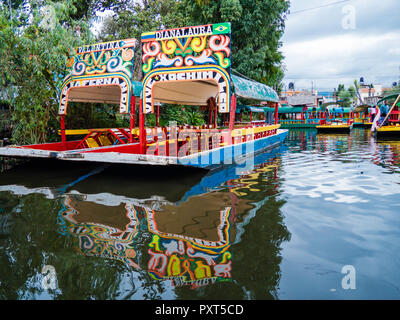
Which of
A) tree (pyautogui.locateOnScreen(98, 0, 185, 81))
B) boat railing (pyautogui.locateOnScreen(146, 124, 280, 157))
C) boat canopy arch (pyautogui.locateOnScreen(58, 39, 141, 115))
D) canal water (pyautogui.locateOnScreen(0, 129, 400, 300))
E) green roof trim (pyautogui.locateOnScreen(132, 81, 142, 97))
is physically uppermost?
tree (pyautogui.locateOnScreen(98, 0, 185, 81))

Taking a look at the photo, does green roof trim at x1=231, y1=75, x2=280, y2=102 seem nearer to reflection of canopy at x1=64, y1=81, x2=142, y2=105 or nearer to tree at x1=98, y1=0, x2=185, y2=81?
reflection of canopy at x1=64, y1=81, x2=142, y2=105

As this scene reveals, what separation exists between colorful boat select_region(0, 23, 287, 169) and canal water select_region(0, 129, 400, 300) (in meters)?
0.92

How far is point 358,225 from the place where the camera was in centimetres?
457

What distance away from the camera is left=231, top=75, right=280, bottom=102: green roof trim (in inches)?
368

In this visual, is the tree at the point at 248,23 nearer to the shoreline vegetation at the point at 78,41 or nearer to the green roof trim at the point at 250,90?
the shoreline vegetation at the point at 78,41

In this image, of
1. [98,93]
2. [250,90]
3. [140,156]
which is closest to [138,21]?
[98,93]

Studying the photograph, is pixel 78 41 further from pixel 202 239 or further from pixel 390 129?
pixel 390 129

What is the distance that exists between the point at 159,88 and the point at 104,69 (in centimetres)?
207

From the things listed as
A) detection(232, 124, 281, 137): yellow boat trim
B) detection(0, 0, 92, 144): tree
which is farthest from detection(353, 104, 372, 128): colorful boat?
detection(0, 0, 92, 144): tree

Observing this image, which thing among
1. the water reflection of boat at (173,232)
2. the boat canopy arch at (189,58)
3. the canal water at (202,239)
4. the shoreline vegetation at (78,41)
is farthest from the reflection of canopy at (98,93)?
the water reflection of boat at (173,232)

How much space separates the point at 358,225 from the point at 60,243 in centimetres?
411
